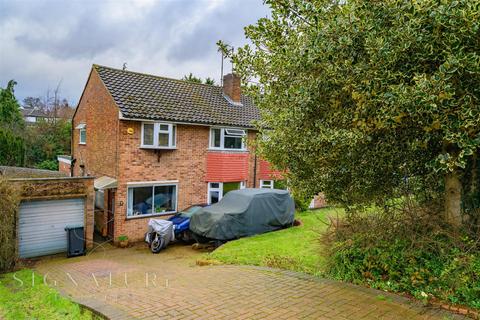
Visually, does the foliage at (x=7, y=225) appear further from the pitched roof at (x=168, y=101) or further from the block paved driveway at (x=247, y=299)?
the pitched roof at (x=168, y=101)

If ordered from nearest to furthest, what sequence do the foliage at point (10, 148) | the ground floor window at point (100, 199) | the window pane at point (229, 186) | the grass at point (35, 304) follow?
the grass at point (35, 304)
the ground floor window at point (100, 199)
the window pane at point (229, 186)
the foliage at point (10, 148)

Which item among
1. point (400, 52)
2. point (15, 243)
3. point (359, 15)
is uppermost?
point (359, 15)

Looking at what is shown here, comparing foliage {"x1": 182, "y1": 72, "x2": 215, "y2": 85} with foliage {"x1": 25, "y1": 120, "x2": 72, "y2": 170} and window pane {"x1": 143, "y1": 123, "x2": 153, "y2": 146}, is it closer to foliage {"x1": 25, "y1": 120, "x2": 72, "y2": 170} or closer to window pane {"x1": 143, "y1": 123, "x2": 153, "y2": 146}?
foliage {"x1": 25, "y1": 120, "x2": 72, "y2": 170}

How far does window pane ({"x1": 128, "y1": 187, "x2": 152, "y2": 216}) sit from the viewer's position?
1384 centimetres

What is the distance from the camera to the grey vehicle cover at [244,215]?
11.5 m

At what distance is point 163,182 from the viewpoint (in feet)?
47.5

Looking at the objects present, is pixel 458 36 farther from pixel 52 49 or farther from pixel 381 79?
pixel 52 49

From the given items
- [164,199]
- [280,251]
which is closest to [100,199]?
[164,199]

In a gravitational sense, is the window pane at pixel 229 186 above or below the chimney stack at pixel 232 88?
below

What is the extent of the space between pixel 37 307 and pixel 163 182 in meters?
8.66

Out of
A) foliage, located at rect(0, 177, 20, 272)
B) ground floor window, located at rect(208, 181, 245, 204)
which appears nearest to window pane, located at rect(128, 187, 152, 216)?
ground floor window, located at rect(208, 181, 245, 204)

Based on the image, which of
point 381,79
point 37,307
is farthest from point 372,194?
point 37,307

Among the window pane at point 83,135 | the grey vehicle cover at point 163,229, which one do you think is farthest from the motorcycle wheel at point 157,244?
the window pane at point 83,135

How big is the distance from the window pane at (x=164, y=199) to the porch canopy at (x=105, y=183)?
74.5 inches
